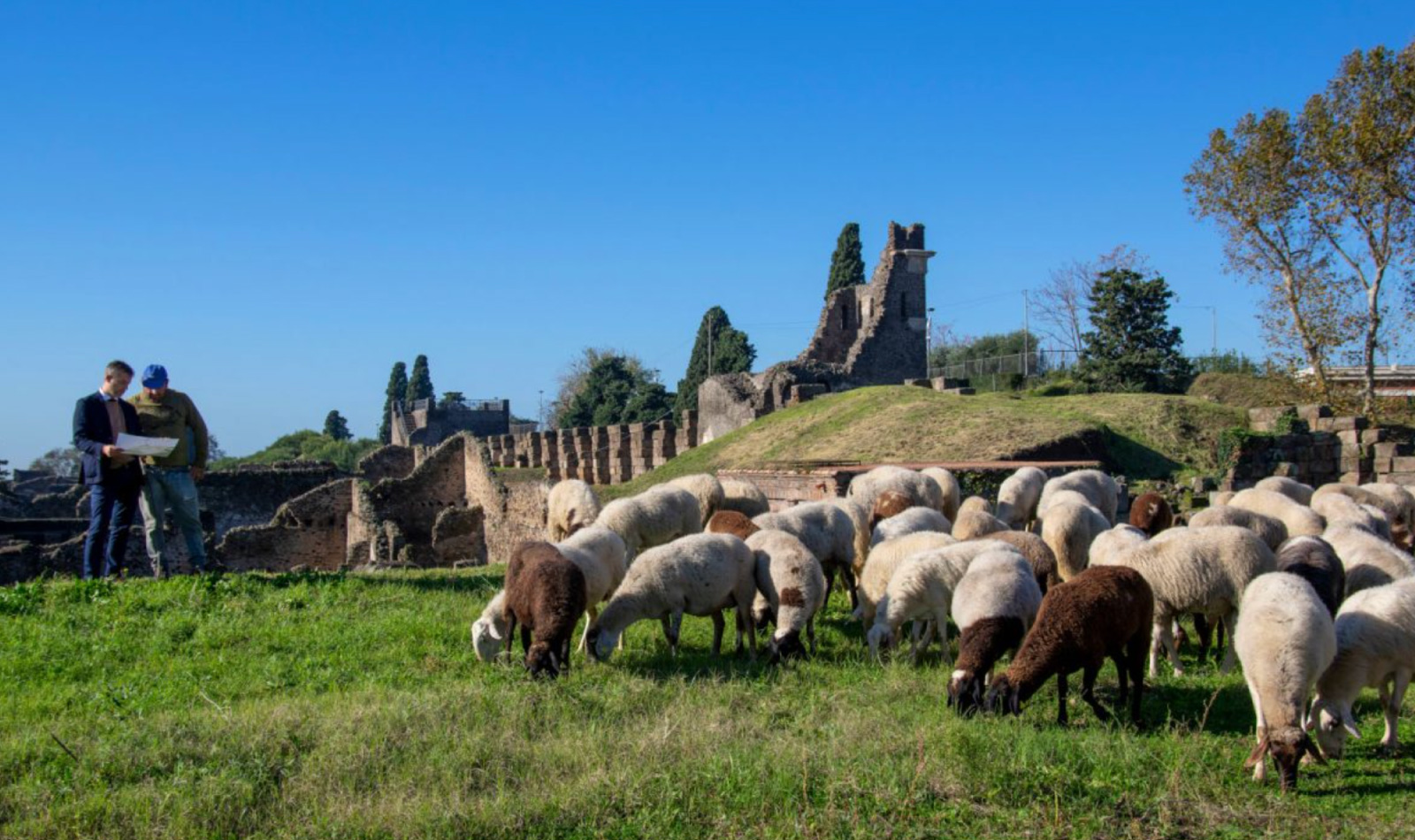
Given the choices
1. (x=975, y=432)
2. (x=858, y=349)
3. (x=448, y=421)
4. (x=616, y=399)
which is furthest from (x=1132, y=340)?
(x=448, y=421)

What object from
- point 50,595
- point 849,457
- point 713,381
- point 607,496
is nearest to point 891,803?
point 50,595

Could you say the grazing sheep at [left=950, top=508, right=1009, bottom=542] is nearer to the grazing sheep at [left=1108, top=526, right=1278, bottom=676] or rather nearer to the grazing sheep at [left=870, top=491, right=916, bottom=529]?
the grazing sheep at [left=870, top=491, right=916, bottom=529]

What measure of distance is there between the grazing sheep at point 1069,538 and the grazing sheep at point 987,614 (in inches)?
86.5

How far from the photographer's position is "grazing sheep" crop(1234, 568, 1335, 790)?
523 cm

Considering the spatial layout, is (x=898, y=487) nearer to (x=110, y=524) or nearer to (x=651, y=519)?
(x=651, y=519)

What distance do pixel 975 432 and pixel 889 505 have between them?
682cm

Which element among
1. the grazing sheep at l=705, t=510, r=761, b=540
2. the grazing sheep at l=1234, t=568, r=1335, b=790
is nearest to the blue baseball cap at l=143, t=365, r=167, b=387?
the grazing sheep at l=705, t=510, r=761, b=540

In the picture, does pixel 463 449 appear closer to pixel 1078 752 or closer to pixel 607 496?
pixel 607 496

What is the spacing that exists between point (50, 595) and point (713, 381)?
20.6 m

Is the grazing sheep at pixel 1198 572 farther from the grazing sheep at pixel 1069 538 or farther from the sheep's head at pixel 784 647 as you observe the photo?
the sheep's head at pixel 784 647

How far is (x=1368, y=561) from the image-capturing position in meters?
7.76

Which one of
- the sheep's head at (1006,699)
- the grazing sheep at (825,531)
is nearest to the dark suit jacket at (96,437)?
the grazing sheep at (825,531)

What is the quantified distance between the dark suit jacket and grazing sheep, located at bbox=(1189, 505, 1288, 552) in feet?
29.1

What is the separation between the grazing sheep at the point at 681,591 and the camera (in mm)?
7457
